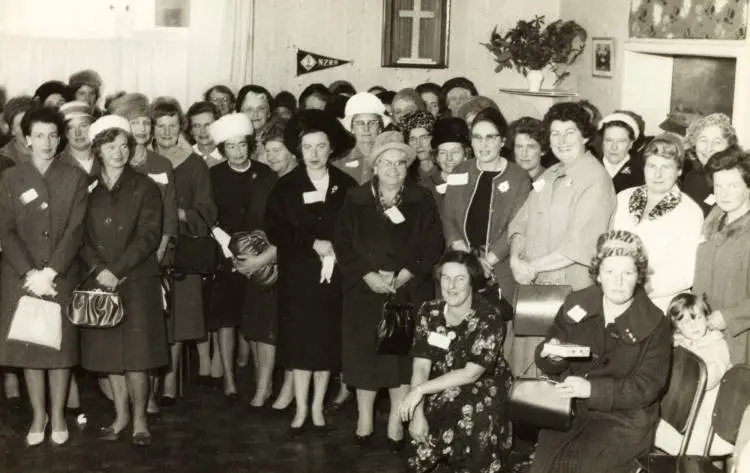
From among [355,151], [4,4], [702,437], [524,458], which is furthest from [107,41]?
[702,437]

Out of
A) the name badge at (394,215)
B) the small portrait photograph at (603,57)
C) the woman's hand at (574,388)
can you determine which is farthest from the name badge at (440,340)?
the small portrait photograph at (603,57)

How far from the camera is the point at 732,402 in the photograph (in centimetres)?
368

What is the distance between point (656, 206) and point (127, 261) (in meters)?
2.48

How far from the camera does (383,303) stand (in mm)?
5043

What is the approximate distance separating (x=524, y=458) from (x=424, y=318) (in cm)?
98

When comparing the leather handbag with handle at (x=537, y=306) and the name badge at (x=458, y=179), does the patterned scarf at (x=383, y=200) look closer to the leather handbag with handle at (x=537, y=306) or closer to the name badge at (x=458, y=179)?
the name badge at (x=458, y=179)

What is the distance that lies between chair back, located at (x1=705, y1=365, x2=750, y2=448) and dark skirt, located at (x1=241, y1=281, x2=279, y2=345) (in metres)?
2.62

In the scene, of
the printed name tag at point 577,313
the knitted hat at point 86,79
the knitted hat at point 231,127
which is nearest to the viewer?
the printed name tag at point 577,313

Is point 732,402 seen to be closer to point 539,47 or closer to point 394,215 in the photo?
point 394,215

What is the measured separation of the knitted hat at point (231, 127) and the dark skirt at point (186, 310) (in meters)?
0.79

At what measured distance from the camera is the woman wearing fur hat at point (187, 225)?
5.64 m

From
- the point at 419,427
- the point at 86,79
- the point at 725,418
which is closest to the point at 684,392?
the point at 725,418

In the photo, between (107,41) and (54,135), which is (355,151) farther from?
(107,41)

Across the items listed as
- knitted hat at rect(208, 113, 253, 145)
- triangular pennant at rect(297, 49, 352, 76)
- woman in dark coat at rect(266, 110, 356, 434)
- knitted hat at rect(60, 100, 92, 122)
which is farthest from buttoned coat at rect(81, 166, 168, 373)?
triangular pennant at rect(297, 49, 352, 76)
